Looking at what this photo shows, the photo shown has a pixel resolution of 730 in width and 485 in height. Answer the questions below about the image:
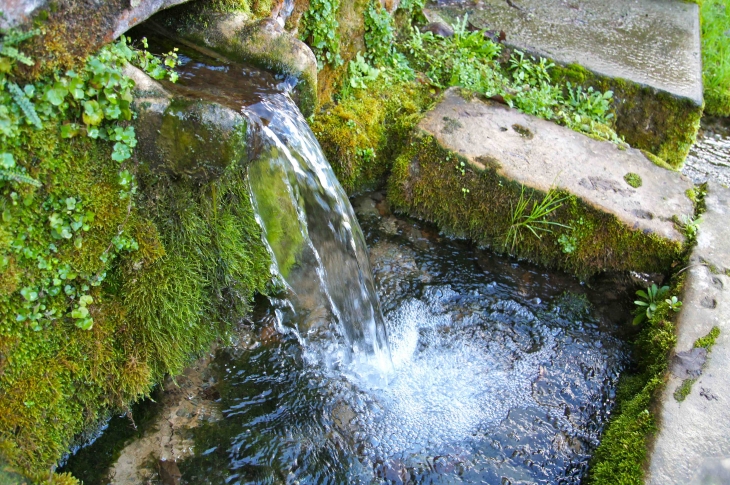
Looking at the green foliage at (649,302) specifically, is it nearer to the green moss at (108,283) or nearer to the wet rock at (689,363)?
the wet rock at (689,363)

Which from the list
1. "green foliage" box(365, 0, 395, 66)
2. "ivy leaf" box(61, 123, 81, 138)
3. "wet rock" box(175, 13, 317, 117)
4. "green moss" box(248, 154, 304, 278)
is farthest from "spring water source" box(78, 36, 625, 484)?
"green foliage" box(365, 0, 395, 66)

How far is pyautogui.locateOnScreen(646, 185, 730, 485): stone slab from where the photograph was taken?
8.38ft

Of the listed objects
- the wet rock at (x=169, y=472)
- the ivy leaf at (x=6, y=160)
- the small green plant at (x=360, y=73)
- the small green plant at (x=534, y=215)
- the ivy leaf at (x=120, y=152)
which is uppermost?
the ivy leaf at (x=6, y=160)

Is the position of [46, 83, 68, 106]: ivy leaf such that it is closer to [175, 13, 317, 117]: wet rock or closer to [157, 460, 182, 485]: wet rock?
[175, 13, 317, 117]: wet rock

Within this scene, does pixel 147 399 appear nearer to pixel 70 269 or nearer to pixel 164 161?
pixel 70 269

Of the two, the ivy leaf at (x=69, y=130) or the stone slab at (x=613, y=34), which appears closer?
the ivy leaf at (x=69, y=130)

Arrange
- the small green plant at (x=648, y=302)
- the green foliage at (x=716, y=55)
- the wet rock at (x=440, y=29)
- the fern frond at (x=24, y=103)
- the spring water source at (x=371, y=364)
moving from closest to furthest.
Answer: the fern frond at (x=24, y=103) < the spring water source at (x=371, y=364) < the small green plant at (x=648, y=302) < the wet rock at (x=440, y=29) < the green foliage at (x=716, y=55)

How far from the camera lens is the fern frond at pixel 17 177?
202 cm

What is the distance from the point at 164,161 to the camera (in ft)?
8.13

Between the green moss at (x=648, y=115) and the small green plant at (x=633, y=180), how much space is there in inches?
46.0

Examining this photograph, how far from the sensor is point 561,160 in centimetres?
405

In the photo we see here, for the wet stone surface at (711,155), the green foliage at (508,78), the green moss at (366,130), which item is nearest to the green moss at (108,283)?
the green moss at (366,130)

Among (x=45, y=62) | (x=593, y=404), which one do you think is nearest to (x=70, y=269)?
(x=45, y=62)

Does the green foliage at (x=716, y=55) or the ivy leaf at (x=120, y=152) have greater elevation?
the ivy leaf at (x=120, y=152)
